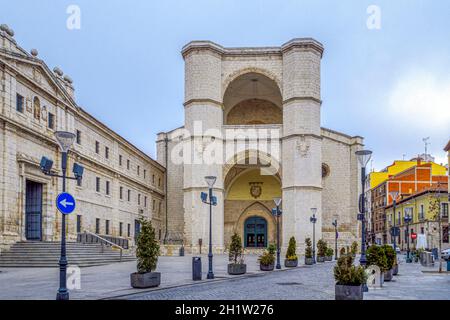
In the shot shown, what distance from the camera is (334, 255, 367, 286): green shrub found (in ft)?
38.9

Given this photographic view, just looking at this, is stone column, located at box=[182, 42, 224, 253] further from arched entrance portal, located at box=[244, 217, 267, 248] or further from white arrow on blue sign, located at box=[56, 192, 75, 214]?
white arrow on blue sign, located at box=[56, 192, 75, 214]

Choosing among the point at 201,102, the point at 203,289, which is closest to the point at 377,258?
the point at 203,289

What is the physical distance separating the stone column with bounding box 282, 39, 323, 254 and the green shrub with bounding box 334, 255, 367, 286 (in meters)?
29.8

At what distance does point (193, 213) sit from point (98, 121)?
11372mm

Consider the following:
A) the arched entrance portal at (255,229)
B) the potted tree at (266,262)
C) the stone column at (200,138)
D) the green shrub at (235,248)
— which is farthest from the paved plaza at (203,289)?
the arched entrance portal at (255,229)

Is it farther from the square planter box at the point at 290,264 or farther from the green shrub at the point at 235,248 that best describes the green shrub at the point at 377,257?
the square planter box at the point at 290,264

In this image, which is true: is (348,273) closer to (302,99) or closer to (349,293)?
(349,293)

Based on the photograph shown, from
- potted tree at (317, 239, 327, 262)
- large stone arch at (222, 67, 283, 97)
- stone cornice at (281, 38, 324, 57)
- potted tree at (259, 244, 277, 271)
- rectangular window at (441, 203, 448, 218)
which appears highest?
stone cornice at (281, 38, 324, 57)

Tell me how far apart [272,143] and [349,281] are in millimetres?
33271

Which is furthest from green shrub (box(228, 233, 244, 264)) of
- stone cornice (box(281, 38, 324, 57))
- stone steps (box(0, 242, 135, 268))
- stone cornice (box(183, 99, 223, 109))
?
stone cornice (box(281, 38, 324, 57))

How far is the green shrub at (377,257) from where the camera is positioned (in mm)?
16766

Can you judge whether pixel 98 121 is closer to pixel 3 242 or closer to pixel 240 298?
pixel 3 242

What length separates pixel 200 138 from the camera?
43562 mm
